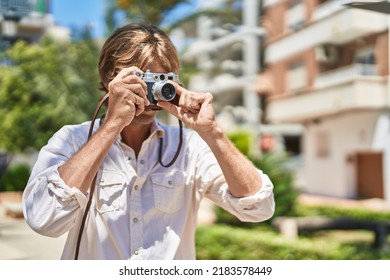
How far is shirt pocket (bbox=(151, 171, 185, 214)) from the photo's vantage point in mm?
1090

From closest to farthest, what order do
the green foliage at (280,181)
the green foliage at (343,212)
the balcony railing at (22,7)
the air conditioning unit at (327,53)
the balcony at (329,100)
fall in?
the balcony railing at (22,7), the green foliage at (280,181), the green foliage at (343,212), the balcony at (329,100), the air conditioning unit at (327,53)

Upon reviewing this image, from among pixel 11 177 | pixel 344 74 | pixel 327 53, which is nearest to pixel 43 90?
pixel 11 177

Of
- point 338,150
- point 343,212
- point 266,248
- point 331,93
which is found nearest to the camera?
point 266,248

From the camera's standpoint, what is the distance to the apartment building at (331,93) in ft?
27.2

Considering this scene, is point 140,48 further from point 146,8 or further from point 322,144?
point 322,144

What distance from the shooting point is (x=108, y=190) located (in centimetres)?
108

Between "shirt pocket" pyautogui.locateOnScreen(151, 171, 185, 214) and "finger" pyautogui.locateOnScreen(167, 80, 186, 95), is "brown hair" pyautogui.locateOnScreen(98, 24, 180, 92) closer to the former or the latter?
"finger" pyautogui.locateOnScreen(167, 80, 186, 95)

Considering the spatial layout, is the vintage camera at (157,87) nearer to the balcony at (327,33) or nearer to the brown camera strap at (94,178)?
the brown camera strap at (94,178)

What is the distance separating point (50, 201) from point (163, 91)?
0.28 metres

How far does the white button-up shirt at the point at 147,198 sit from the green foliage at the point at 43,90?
2663 millimetres

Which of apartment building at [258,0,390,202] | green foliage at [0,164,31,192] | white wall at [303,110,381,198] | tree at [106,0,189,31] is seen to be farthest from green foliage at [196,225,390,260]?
white wall at [303,110,381,198]

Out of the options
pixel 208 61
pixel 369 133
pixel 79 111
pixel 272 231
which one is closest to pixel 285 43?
pixel 208 61

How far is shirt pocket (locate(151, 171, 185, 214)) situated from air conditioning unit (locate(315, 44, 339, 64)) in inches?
350

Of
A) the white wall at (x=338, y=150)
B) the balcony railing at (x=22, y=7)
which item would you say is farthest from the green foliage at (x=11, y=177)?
the white wall at (x=338, y=150)
